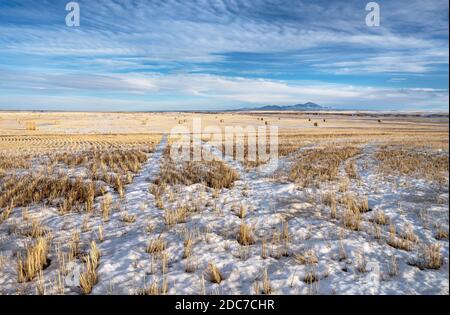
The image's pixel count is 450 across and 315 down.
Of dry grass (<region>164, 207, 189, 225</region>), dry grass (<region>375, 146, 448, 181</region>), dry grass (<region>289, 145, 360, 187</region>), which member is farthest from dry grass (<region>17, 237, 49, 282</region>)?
dry grass (<region>375, 146, 448, 181</region>)

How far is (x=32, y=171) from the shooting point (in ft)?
40.0

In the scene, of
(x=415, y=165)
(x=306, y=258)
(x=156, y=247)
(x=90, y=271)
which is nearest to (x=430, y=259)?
(x=306, y=258)

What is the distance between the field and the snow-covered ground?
24 millimetres

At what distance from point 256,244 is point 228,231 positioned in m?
0.81

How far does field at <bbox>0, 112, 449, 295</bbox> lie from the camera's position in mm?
4727

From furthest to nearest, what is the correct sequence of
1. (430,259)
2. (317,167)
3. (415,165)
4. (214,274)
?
(317,167) < (415,165) < (430,259) < (214,274)

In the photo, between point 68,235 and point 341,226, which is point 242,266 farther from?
point 68,235

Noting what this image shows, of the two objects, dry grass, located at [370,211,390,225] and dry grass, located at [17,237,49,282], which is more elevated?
dry grass, located at [370,211,390,225]

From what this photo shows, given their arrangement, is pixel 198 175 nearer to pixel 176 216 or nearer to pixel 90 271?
pixel 176 216

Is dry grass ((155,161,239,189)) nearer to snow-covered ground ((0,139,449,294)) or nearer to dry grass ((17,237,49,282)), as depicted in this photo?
snow-covered ground ((0,139,449,294))

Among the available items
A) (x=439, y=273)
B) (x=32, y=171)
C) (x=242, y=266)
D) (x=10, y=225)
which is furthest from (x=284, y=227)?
(x=32, y=171)

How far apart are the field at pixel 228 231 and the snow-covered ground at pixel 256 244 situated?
1.0 inches

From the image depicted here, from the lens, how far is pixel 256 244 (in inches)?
239

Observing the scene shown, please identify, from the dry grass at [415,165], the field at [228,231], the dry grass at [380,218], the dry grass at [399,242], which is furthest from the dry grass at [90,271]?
the dry grass at [415,165]
